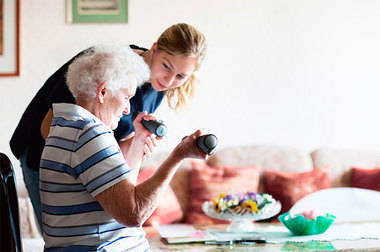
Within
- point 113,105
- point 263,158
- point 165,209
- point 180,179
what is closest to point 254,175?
point 263,158

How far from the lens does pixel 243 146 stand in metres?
3.75

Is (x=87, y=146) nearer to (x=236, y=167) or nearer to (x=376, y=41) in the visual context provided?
(x=236, y=167)

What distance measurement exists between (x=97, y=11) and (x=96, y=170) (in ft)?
8.00

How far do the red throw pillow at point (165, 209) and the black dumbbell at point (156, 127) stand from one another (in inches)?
61.7

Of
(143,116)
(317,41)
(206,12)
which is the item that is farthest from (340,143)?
(143,116)

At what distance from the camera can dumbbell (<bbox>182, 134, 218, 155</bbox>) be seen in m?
1.43

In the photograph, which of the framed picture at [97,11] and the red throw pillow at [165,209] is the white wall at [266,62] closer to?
the framed picture at [97,11]

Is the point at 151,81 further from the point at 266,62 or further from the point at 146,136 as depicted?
the point at 266,62

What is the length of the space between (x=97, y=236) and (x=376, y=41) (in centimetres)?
305

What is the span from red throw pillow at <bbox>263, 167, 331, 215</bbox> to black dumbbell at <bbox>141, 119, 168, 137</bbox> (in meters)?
1.91

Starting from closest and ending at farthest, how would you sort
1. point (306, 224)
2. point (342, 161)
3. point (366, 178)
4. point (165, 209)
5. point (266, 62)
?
1. point (306, 224)
2. point (165, 209)
3. point (366, 178)
4. point (342, 161)
5. point (266, 62)

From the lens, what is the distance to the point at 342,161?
3770 millimetres


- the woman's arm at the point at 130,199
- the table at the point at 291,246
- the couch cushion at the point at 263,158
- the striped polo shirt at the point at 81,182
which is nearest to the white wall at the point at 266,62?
the couch cushion at the point at 263,158

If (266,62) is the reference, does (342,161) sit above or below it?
below
